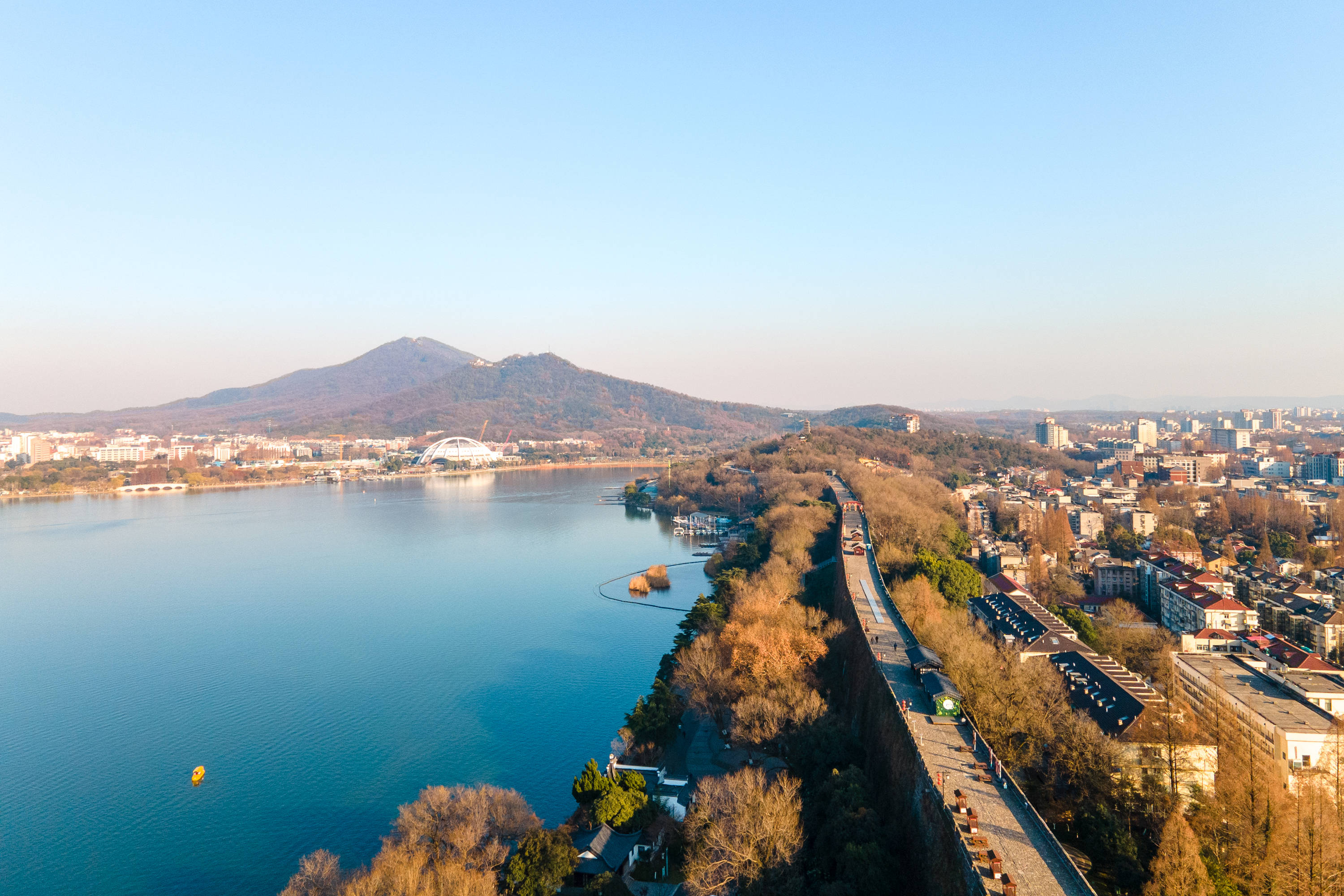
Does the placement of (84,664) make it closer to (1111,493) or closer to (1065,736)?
(1065,736)

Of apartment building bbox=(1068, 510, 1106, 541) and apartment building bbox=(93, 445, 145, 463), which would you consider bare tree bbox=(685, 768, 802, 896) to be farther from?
apartment building bbox=(93, 445, 145, 463)

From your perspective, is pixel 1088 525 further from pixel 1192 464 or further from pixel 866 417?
pixel 866 417

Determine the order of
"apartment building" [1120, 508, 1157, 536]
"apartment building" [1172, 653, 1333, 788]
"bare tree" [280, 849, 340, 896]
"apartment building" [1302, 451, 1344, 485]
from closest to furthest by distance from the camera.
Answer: "bare tree" [280, 849, 340, 896] < "apartment building" [1172, 653, 1333, 788] < "apartment building" [1120, 508, 1157, 536] < "apartment building" [1302, 451, 1344, 485]

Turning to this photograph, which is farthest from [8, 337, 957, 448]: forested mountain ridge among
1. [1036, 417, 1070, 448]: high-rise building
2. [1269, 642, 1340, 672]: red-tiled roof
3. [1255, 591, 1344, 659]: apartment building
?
[1269, 642, 1340, 672]: red-tiled roof

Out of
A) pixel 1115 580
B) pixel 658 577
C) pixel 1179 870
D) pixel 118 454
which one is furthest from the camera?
pixel 118 454

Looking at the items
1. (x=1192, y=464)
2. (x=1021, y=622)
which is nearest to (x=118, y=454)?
(x=1021, y=622)

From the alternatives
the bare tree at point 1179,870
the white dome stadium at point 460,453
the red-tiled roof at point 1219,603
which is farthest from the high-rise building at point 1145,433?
the bare tree at point 1179,870

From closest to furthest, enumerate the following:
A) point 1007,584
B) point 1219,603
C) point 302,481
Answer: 1. point 1219,603
2. point 1007,584
3. point 302,481
